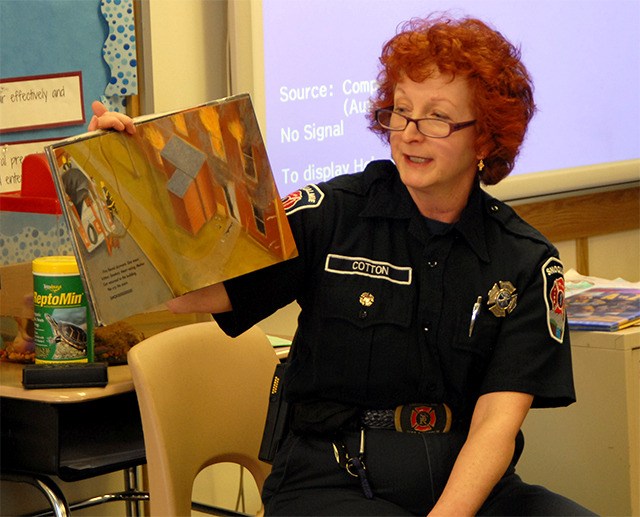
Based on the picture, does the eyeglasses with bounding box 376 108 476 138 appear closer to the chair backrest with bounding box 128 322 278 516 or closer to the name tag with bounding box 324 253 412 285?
the name tag with bounding box 324 253 412 285

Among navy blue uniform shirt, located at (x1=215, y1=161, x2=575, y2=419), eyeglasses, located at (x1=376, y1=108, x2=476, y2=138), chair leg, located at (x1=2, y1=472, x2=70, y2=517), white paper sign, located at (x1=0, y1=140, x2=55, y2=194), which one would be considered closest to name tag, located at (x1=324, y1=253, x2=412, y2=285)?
navy blue uniform shirt, located at (x1=215, y1=161, x2=575, y2=419)

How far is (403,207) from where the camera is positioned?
6.24 feet

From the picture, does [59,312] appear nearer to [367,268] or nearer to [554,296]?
[367,268]

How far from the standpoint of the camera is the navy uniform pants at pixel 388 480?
1.79 meters

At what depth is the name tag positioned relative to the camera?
185 centimetres

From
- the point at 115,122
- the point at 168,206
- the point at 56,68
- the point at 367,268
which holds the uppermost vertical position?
the point at 56,68

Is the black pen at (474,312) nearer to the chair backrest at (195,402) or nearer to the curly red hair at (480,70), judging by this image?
the curly red hair at (480,70)

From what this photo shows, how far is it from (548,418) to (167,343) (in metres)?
1.19

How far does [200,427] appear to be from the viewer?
6.79ft

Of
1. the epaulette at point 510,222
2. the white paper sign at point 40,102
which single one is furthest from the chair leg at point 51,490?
the epaulette at point 510,222

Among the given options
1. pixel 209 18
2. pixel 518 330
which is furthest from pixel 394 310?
pixel 209 18

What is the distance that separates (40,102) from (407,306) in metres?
1.12

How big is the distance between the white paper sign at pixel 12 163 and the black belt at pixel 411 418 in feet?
3.57

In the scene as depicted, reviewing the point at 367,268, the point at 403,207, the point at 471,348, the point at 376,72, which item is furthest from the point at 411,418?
the point at 376,72
